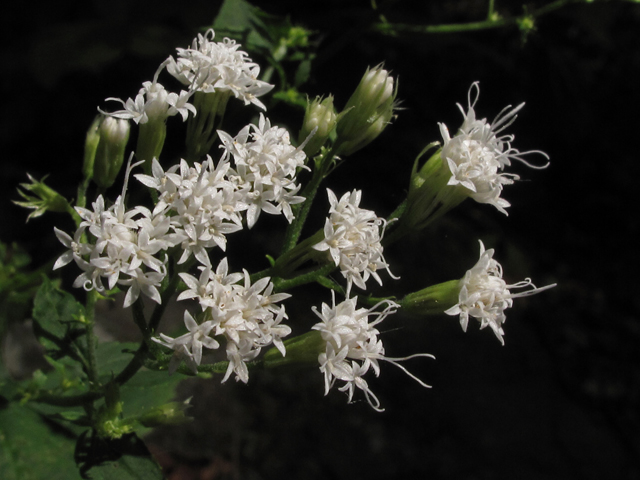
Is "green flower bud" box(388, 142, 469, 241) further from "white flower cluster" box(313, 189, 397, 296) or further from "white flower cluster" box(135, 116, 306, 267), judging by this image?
"white flower cluster" box(135, 116, 306, 267)

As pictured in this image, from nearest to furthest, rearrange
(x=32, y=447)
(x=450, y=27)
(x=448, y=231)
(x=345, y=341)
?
1. (x=345, y=341)
2. (x=32, y=447)
3. (x=450, y=27)
4. (x=448, y=231)

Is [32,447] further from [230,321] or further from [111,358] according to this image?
[230,321]

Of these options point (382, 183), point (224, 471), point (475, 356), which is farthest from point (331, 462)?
point (382, 183)

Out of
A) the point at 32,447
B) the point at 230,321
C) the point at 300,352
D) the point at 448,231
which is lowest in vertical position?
the point at 448,231

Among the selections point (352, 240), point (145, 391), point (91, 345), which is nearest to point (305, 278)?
point (352, 240)

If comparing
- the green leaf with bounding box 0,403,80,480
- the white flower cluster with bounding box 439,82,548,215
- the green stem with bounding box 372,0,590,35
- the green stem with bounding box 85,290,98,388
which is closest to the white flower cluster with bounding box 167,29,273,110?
the white flower cluster with bounding box 439,82,548,215

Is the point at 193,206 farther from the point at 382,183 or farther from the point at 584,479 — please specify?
the point at 584,479

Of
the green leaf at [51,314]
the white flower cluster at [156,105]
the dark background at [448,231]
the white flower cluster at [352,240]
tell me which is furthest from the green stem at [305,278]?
the dark background at [448,231]
